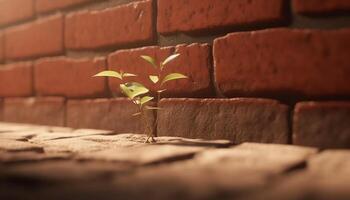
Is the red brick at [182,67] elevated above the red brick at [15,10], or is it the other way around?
the red brick at [15,10]

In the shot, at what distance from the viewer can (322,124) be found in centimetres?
132

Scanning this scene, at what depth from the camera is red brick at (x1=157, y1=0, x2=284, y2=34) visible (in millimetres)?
1449

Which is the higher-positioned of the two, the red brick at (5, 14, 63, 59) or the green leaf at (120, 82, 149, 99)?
the red brick at (5, 14, 63, 59)

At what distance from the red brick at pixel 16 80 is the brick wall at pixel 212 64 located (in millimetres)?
115

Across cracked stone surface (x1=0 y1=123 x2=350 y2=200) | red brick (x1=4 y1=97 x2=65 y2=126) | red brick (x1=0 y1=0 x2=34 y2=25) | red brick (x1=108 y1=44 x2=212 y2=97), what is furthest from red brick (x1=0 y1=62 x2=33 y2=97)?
Result: cracked stone surface (x1=0 y1=123 x2=350 y2=200)

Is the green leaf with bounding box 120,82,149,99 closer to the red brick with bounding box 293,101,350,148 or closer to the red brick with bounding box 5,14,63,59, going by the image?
the red brick with bounding box 293,101,350,148

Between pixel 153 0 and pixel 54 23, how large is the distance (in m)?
0.77

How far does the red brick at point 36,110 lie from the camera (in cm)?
226

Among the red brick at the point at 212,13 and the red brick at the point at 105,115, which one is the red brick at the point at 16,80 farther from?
the red brick at the point at 212,13

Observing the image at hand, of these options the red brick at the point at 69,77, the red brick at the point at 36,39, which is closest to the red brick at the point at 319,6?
the red brick at the point at 69,77

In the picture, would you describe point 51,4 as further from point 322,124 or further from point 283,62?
point 322,124

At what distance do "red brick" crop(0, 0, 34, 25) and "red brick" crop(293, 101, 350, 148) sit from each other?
1789 millimetres

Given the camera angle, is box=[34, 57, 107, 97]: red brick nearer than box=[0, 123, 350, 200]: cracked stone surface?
No

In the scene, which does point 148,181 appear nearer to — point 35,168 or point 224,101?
point 35,168
